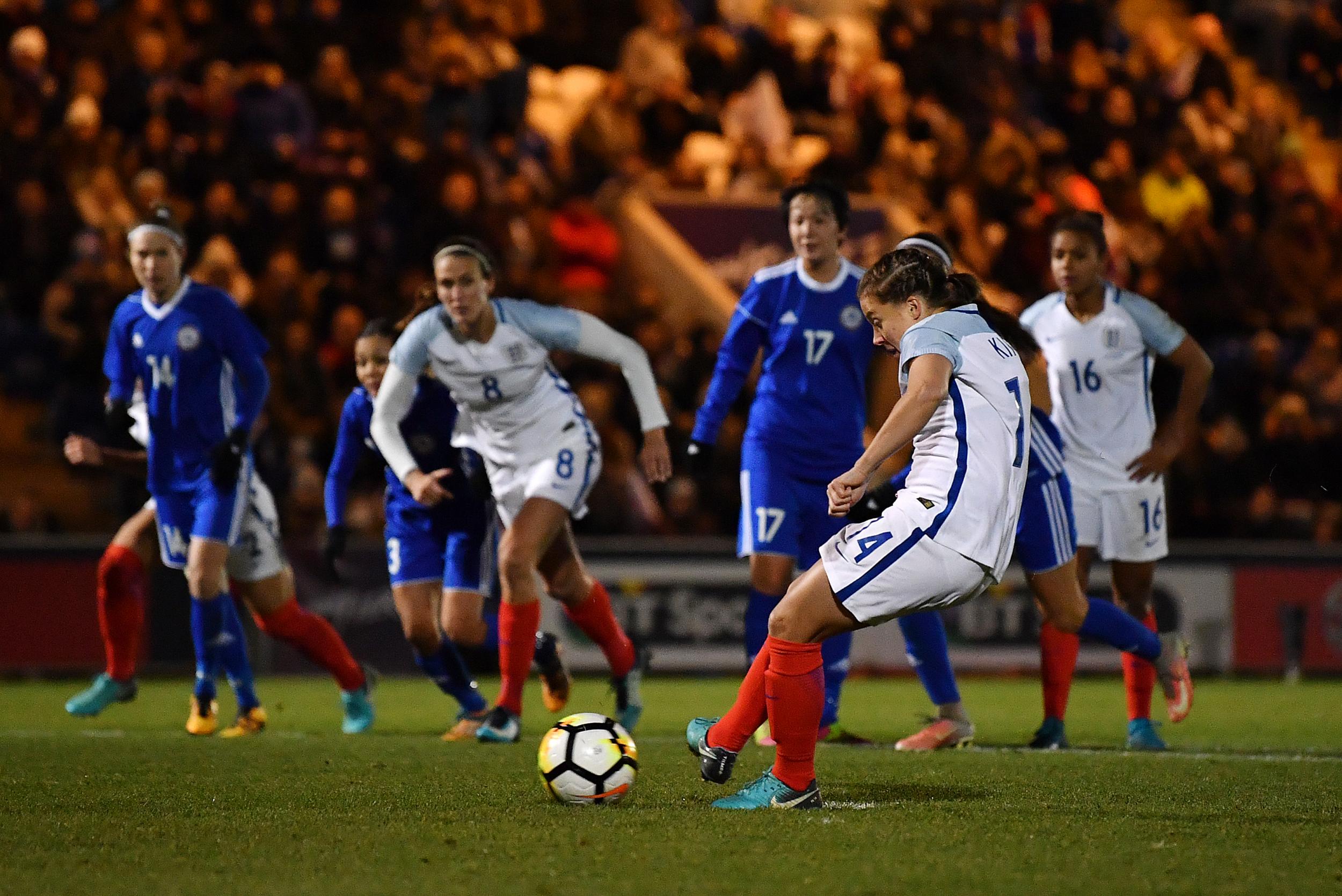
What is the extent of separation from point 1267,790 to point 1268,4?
14.4m

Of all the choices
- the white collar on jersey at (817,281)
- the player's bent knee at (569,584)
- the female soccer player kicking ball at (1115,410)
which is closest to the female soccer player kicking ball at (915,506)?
the white collar on jersey at (817,281)

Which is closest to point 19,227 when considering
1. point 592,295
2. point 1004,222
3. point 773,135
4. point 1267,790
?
point 592,295

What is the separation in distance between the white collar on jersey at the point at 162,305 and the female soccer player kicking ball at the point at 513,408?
1332mm

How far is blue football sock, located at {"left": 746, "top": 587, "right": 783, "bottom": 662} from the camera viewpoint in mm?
7574

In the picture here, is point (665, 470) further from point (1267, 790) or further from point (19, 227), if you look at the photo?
point (19, 227)

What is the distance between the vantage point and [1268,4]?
18406 millimetres

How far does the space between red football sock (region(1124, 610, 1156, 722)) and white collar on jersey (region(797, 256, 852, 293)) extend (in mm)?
2097

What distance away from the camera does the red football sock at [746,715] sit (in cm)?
539

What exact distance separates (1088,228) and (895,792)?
3225 mm

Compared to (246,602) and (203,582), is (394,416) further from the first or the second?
(246,602)

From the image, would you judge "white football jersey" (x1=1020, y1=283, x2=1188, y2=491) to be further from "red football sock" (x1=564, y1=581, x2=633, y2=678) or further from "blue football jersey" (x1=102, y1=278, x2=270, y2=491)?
"blue football jersey" (x1=102, y1=278, x2=270, y2=491)

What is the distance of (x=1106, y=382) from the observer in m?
8.06

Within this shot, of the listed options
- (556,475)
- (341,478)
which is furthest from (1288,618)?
(341,478)

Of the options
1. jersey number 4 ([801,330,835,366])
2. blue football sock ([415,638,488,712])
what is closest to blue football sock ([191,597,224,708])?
blue football sock ([415,638,488,712])
